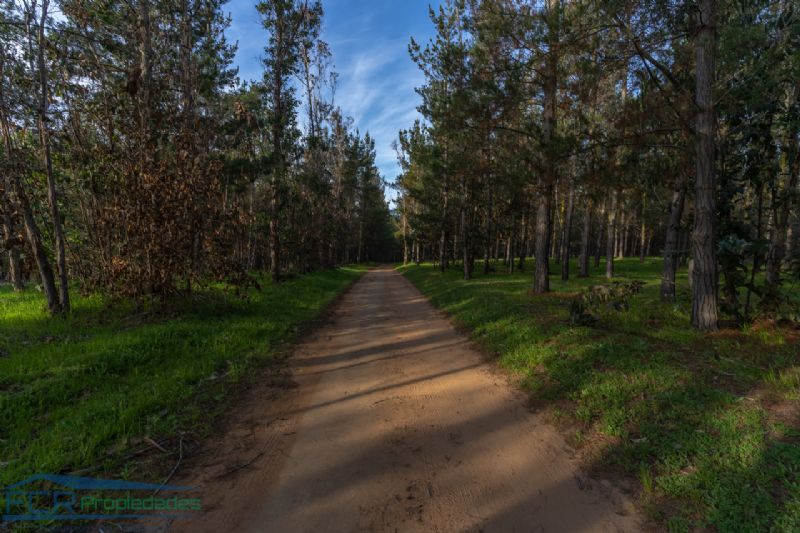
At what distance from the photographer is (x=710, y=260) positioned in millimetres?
6547

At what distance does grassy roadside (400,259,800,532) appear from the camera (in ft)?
9.36

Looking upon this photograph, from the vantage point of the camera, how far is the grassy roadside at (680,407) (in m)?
2.85

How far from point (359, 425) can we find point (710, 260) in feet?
22.4

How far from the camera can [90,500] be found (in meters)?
2.86

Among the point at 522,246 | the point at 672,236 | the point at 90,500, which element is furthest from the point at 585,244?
the point at 90,500

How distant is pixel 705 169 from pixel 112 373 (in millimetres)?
10356

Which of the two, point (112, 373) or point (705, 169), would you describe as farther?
point (705, 169)

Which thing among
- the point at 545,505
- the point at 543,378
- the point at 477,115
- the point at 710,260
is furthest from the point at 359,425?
the point at 477,115

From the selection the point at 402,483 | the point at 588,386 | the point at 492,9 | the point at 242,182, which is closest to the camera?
the point at 402,483

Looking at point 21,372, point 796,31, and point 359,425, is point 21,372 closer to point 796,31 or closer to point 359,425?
point 359,425

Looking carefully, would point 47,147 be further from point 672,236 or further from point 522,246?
point 522,246

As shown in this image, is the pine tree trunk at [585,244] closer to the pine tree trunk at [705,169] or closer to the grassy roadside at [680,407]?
the grassy roadside at [680,407]

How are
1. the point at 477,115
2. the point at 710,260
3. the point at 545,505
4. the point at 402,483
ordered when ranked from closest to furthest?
the point at 545,505 < the point at 402,483 < the point at 710,260 < the point at 477,115

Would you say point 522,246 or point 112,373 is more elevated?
point 522,246
